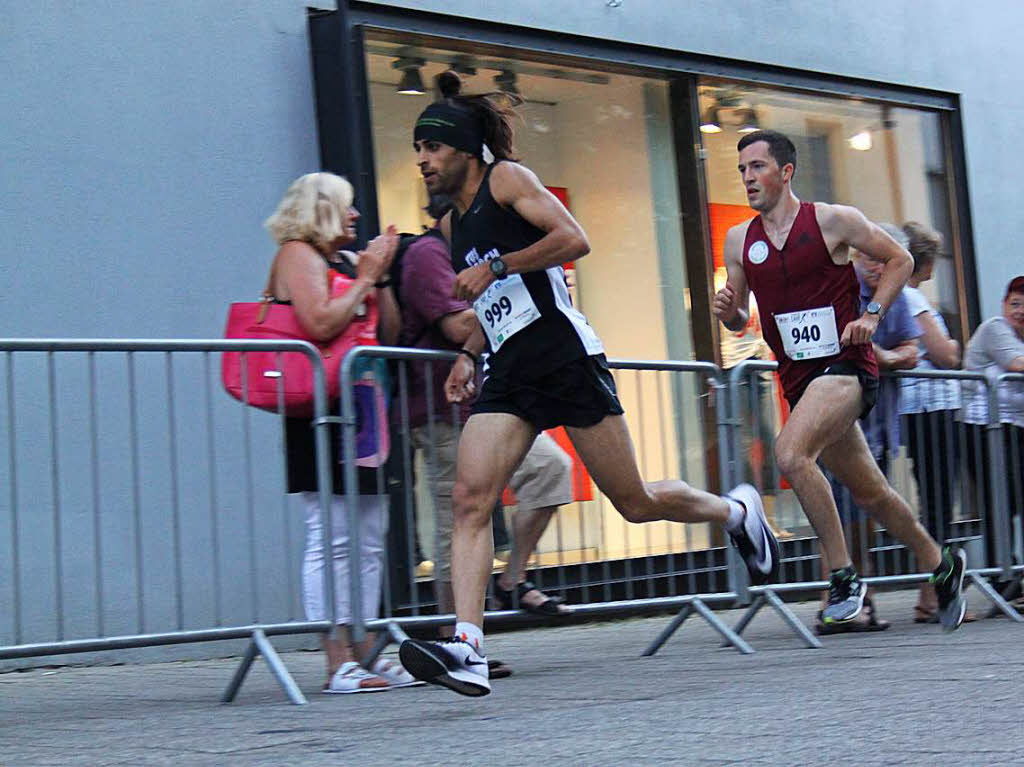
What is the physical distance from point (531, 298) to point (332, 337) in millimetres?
836

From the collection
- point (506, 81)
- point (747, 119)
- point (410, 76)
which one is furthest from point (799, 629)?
point (747, 119)

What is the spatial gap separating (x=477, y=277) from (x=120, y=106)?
10.9 ft

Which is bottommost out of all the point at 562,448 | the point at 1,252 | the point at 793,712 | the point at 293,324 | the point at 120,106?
the point at 793,712

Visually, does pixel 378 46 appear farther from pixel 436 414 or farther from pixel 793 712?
pixel 793 712

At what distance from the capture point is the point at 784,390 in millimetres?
7359

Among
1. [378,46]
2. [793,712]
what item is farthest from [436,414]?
[378,46]

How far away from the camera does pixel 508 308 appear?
550cm

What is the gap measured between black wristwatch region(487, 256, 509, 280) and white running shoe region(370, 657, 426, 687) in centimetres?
151

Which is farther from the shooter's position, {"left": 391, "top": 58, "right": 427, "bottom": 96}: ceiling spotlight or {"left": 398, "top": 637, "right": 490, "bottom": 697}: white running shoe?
{"left": 391, "top": 58, "right": 427, "bottom": 96}: ceiling spotlight

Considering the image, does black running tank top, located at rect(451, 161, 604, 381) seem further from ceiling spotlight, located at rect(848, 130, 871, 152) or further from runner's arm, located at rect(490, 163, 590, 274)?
ceiling spotlight, located at rect(848, 130, 871, 152)

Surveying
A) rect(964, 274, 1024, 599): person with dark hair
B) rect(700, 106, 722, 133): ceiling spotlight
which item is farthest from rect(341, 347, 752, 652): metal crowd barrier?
rect(700, 106, 722, 133): ceiling spotlight

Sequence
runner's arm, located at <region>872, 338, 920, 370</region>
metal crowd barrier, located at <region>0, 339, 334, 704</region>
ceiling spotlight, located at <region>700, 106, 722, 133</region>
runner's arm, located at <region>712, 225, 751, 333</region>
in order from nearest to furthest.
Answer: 1. metal crowd barrier, located at <region>0, 339, 334, 704</region>
2. runner's arm, located at <region>712, 225, 751, 333</region>
3. runner's arm, located at <region>872, 338, 920, 370</region>
4. ceiling spotlight, located at <region>700, 106, 722, 133</region>

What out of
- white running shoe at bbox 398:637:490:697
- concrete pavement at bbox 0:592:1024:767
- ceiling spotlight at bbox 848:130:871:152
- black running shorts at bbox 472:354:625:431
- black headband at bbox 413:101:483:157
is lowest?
concrete pavement at bbox 0:592:1024:767

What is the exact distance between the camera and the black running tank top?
17.9ft
